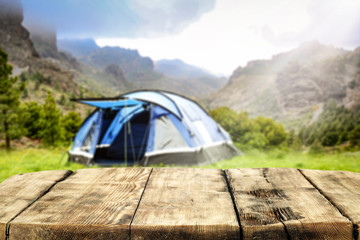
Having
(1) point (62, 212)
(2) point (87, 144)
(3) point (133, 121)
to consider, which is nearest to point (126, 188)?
(1) point (62, 212)

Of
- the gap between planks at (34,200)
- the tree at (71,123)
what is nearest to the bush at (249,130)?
the gap between planks at (34,200)

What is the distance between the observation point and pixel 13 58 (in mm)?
70250

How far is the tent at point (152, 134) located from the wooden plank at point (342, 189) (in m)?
4.68

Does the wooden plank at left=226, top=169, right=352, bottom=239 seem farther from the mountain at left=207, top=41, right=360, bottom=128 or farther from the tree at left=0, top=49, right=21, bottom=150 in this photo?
the mountain at left=207, top=41, right=360, bottom=128

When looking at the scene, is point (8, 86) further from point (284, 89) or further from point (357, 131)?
point (284, 89)

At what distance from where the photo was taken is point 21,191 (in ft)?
2.71

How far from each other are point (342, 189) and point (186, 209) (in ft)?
1.85

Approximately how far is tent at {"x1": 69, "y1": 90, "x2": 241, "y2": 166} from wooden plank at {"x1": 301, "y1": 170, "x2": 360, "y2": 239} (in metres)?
4.68

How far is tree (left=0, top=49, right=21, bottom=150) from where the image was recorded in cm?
1238

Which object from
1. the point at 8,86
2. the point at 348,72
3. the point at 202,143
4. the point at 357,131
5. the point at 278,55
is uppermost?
the point at 278,55

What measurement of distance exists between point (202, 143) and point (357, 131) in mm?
15872

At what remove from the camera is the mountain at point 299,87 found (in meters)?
82.8

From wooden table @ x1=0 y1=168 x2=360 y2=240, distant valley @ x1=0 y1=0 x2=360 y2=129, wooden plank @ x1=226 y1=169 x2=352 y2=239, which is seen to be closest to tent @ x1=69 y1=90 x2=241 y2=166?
wooden table @ x1=0 y1=168 x2=360 y2=240

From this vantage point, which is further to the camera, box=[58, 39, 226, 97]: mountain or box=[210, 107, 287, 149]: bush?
box=[58, 39, 226, 97]: mountain
